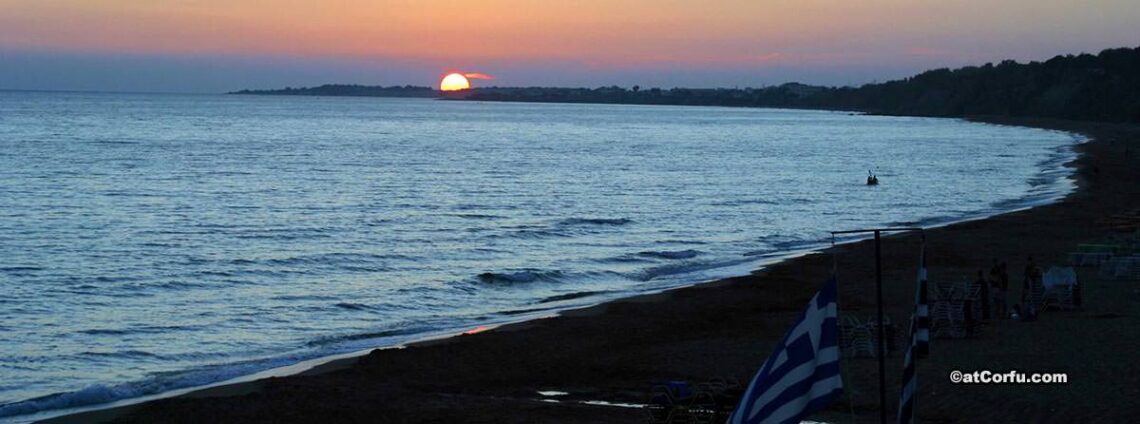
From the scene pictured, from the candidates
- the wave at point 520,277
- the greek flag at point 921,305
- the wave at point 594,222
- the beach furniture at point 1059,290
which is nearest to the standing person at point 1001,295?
the beach furniture at point 1059,290

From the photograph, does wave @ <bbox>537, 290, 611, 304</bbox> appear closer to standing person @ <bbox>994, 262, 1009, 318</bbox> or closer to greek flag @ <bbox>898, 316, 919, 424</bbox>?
standing person @ <bbox>994, 262, 1009, 318</bbox>

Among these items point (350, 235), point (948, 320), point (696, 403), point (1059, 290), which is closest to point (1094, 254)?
point (1059, 290)

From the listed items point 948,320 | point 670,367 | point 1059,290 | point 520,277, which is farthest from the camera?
point 520,277

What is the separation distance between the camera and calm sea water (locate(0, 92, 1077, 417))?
2484cm

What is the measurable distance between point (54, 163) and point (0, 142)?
33.7 m

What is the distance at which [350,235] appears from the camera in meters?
46.2

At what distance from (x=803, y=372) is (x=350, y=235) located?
39888 mm

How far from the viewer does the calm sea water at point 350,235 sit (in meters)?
24.8

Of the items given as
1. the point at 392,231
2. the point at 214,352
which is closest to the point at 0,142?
the point at 392,231

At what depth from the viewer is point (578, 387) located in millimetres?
19188

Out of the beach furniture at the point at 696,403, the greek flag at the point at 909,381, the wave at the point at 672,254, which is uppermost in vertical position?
the greek flag at the point at 909,381

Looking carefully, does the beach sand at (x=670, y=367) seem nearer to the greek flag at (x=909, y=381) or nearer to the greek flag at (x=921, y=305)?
the greek flag at (x=921, y=305)

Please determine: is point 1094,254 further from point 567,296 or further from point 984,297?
point 567,296

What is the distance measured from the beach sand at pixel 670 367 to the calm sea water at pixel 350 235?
7.54 feet
